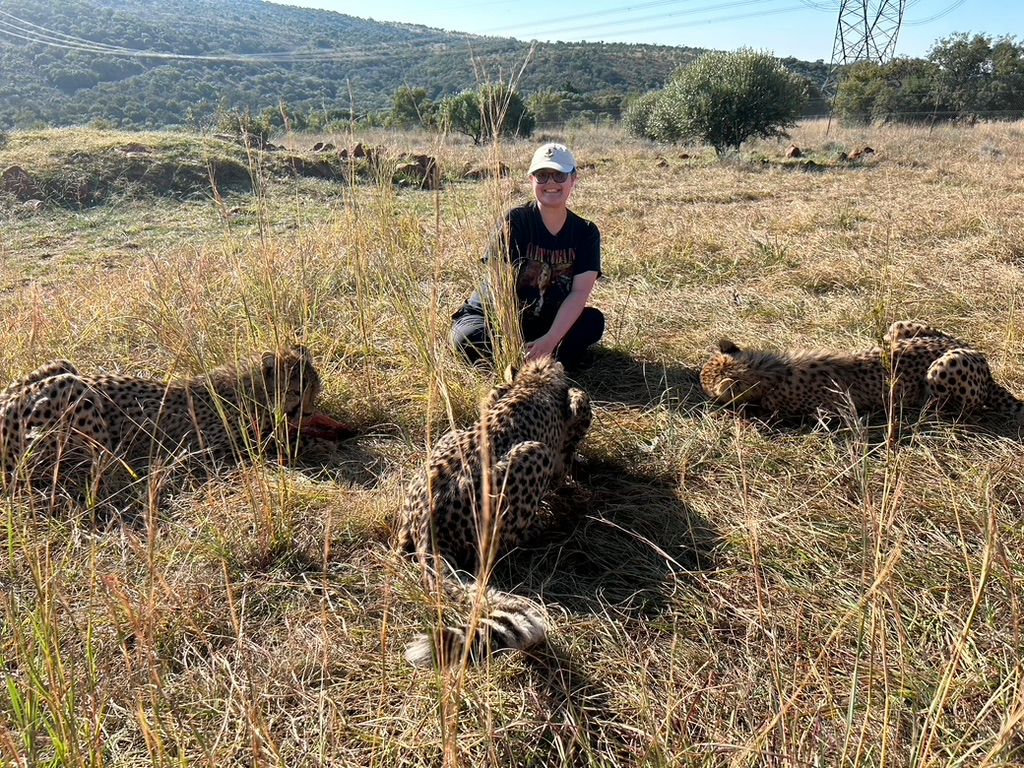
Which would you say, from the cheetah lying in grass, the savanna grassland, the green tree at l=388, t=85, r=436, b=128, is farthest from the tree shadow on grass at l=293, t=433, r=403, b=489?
the green tree at l=388, t=85, r=436, b=128

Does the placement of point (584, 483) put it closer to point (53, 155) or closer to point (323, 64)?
point (53, 155)

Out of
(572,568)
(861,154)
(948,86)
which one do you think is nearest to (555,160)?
(572,568)

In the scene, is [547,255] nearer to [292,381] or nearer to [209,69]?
[292,381]

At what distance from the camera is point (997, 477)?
8.95 feet

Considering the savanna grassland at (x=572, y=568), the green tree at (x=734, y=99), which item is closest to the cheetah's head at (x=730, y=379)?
the savanna grassland at (x=572, y=568)

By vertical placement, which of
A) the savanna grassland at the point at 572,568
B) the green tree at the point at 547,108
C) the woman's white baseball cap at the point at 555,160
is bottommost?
the savanna grassland at the point at 572,568

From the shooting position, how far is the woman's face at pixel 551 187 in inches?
161

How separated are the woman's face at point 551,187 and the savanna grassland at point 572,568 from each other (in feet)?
1.48

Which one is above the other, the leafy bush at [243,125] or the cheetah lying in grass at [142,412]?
the leafy bush at [243,125]

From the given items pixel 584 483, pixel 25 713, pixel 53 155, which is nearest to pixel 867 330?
pixel 584 483

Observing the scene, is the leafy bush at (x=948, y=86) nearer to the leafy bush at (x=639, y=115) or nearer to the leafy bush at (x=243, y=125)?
the leafy bush at (x=639, y=115)

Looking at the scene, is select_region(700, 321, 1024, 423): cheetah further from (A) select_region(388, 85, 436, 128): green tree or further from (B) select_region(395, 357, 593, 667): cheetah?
(A) select_region(388, 85, 436, 128): green tree

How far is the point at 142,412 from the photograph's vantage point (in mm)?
3199

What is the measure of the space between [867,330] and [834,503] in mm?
2282
